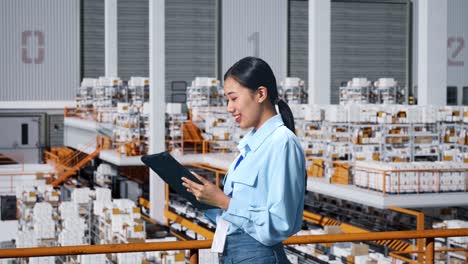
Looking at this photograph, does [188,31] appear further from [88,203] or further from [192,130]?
[88,203]

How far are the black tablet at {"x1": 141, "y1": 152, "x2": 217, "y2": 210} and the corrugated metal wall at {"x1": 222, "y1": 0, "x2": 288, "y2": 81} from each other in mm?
33503

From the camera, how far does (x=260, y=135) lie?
2922 mm

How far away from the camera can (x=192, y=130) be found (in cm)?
2545

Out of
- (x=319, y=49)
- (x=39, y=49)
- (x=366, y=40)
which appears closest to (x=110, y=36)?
(x=39, y=49)

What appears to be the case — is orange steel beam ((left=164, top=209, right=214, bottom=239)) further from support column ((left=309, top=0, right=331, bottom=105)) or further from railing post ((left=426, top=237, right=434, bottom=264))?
railing post ((left=426, top=237, right=434, bottom=264))

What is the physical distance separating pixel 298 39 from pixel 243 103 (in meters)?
→ 35.2

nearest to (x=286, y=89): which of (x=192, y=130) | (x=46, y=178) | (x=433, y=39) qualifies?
(x=192, y=130)

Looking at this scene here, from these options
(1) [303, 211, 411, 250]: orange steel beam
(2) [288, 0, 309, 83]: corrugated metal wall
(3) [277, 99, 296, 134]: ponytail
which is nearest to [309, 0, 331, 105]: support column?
(1) [303, 211, 411, 250]: orange steel beam

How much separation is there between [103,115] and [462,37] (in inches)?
726

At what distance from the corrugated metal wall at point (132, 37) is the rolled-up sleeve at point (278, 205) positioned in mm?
33873

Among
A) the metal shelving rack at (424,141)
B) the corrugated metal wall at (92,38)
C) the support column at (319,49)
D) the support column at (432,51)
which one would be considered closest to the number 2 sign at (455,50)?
the corrugated metal wall at (92,38)

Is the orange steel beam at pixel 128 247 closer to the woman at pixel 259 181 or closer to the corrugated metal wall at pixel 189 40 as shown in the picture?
the woman at pixel 259 181

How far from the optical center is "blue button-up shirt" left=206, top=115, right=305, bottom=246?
2.79m

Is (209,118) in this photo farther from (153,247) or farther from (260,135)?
(260,135)
